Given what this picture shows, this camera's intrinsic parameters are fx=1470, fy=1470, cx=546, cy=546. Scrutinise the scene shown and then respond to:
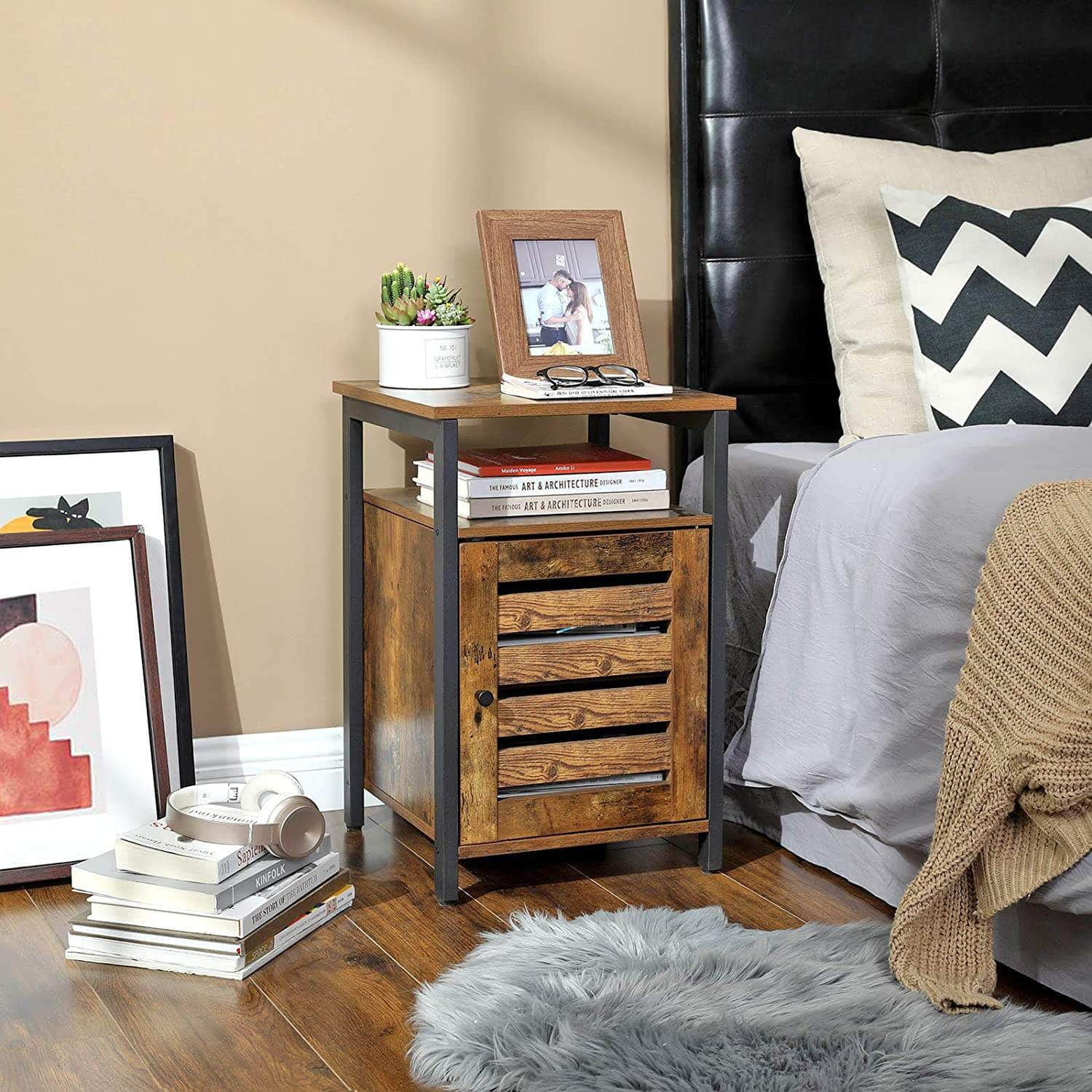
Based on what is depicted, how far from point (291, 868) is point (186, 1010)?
293mm

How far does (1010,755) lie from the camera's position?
5.35 ft

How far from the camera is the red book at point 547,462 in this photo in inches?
84.4

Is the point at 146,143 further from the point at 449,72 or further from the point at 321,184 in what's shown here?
the point at 449,72

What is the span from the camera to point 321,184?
2.47 metres

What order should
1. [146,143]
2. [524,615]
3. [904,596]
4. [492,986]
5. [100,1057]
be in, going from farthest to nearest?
[146,143]
[524,615]
[904,596]
[492,986]
[100,1057]

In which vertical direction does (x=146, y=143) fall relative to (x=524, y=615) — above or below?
above

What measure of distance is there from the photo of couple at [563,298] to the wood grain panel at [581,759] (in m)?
0.61

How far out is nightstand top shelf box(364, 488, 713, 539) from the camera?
6.77 feet

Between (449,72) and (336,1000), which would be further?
(449,72)

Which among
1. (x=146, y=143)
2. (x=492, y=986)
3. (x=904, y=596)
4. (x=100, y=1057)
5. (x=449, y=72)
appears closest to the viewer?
(x=100, y=1057)

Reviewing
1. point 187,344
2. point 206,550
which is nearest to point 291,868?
point 206,550

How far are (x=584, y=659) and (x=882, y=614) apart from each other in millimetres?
430

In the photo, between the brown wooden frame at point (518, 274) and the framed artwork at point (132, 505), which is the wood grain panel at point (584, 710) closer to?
the brown wooden frame at point (518, 274)

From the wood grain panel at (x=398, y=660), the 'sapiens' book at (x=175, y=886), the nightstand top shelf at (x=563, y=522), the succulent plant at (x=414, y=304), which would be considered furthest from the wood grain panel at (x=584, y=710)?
the succulent plant at (x=414, y=304)
